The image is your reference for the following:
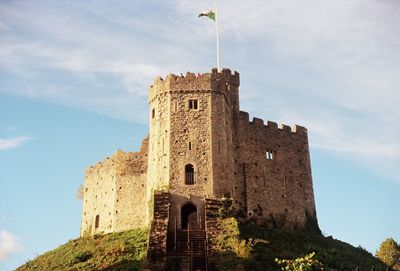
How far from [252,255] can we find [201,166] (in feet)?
25.0

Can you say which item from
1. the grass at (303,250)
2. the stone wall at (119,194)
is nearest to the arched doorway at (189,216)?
the grass at (303,250)

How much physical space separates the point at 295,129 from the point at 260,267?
62.3ft

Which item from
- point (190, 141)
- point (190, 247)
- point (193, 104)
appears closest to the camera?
point (190, 247)

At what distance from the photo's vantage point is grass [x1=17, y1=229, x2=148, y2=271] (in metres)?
36.1

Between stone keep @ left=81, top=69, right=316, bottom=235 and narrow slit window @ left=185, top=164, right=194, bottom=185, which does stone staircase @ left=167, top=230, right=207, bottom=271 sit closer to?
stone keep @ left=81, top=69, right=316, bottom=235

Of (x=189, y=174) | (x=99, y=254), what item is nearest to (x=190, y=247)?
(x=189, y=174)

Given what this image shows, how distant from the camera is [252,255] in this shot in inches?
1377

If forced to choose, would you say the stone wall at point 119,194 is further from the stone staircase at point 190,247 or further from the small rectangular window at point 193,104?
the small rectangular window at point 193,104

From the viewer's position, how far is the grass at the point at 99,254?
36.1 meters

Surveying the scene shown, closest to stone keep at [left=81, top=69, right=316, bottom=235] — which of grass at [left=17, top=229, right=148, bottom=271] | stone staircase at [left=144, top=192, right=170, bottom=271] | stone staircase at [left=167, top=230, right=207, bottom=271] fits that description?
stone staircase at [left=144, top=192, right=170, bottom=271]

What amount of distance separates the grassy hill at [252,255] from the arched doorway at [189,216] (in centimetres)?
281

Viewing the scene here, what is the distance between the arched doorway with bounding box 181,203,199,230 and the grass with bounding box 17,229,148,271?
2730 millimetres

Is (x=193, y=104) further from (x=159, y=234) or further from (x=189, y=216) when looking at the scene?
(x=159, y=234)

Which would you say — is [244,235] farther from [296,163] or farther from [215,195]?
[296,163]
